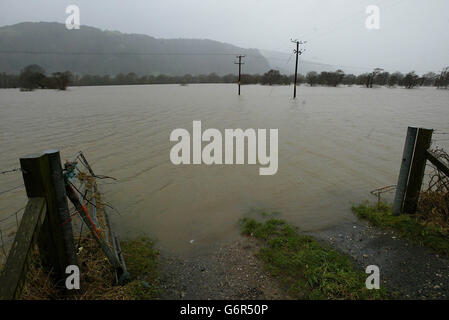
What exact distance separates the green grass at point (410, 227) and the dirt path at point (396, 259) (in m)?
0.14

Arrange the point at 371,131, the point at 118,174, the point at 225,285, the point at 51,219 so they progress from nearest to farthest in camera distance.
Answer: the point at 51,219 → the point at 225,285 → the point at 118,174 → the point at 371,131

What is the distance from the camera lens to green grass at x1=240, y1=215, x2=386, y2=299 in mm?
3019

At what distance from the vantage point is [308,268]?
3.43m

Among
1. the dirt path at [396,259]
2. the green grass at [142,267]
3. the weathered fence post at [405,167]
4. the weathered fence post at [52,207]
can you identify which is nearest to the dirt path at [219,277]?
the green grass at [142,267]

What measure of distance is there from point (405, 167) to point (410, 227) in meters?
1.02

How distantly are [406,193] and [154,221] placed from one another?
15.9 feet

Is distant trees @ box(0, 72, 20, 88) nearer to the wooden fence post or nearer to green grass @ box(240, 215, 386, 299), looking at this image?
green grass @ box(240, 215, 386, 299)

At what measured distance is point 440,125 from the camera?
1486cm

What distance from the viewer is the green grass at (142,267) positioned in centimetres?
308

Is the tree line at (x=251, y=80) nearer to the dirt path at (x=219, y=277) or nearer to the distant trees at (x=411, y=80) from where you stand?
the distant trees at (x=411, y=80)

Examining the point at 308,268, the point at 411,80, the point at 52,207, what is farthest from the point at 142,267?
the point at 411,80

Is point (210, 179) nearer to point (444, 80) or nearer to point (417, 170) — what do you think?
point (417, 170)
